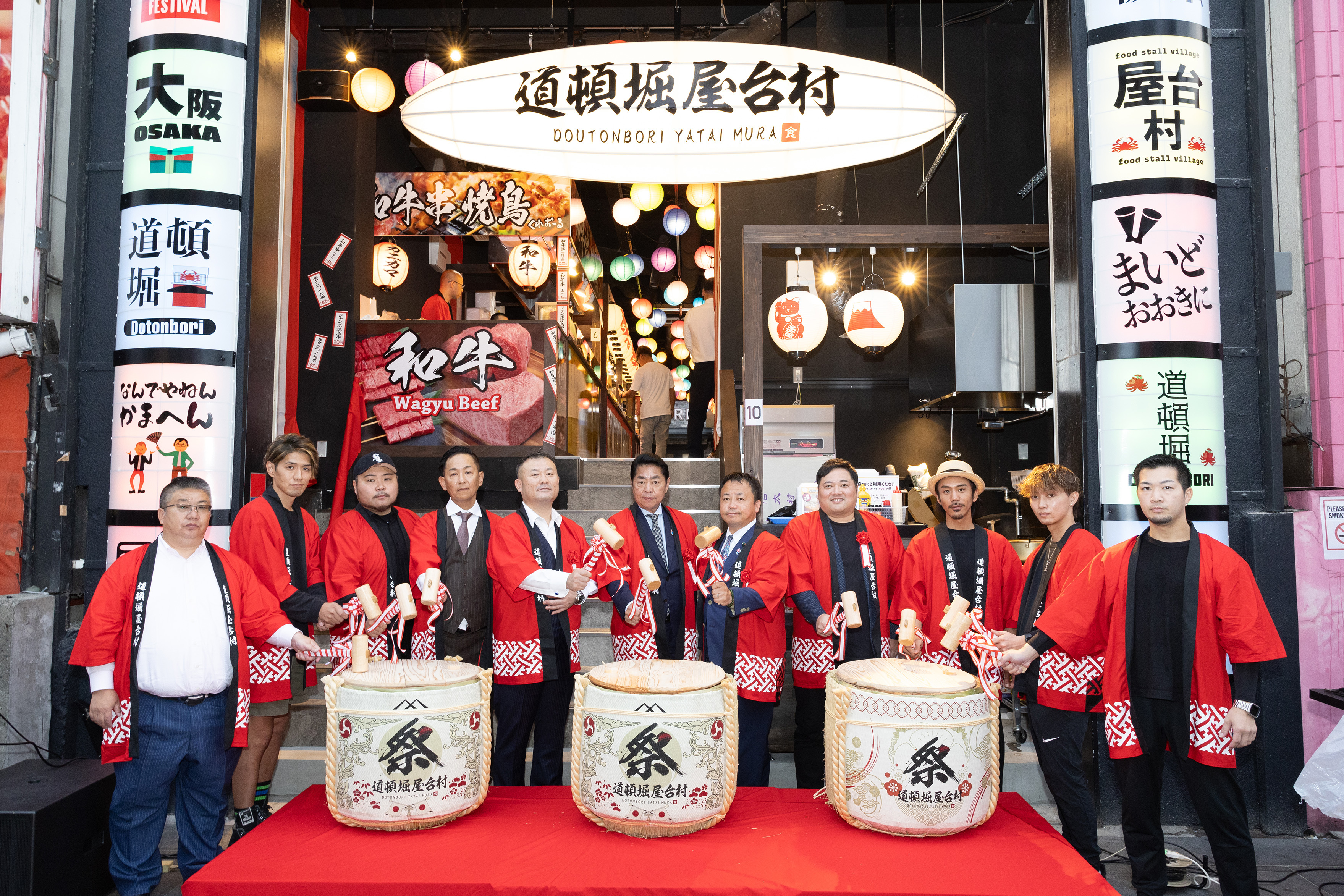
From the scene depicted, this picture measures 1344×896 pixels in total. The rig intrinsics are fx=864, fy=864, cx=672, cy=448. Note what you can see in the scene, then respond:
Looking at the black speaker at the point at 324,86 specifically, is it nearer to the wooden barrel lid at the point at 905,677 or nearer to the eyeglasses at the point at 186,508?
the eyeglasses at the point at 186,508

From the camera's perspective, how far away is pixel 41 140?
4.38 metres

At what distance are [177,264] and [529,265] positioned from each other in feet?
17.6

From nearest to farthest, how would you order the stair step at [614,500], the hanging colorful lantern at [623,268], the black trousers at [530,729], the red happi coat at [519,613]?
the red happi coat at [519,613] < the black trousers at [530,729] < the stair step at [614,500] < the hanging colorful lantern at [623,268]

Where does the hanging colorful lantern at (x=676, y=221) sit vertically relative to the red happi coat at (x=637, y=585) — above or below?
above

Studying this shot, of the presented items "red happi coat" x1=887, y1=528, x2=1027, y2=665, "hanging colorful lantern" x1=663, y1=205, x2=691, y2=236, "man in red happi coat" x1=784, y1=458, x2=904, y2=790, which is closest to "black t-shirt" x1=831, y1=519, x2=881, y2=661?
"man in red happi coat" x1=784, y1=458, x2=904, y2=790

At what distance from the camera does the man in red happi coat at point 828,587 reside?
3926 mm

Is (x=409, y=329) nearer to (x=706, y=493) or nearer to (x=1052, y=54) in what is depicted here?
(x=706, y=493)

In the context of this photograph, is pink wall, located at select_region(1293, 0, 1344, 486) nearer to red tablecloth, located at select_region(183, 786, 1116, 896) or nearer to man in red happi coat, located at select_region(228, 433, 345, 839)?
red tablecloth, located at select_region(183, 786, 1116, 896)

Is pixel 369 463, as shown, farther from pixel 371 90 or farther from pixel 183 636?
pixel 371 90

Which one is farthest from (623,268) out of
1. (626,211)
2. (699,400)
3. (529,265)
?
(699,400)

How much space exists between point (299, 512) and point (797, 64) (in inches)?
122

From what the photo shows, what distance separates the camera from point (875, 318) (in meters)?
7.53

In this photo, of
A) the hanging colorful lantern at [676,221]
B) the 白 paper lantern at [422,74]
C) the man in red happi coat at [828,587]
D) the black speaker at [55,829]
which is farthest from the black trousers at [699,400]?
the black speaker at [55,829]

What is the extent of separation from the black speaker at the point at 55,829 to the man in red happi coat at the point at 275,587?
517mm
